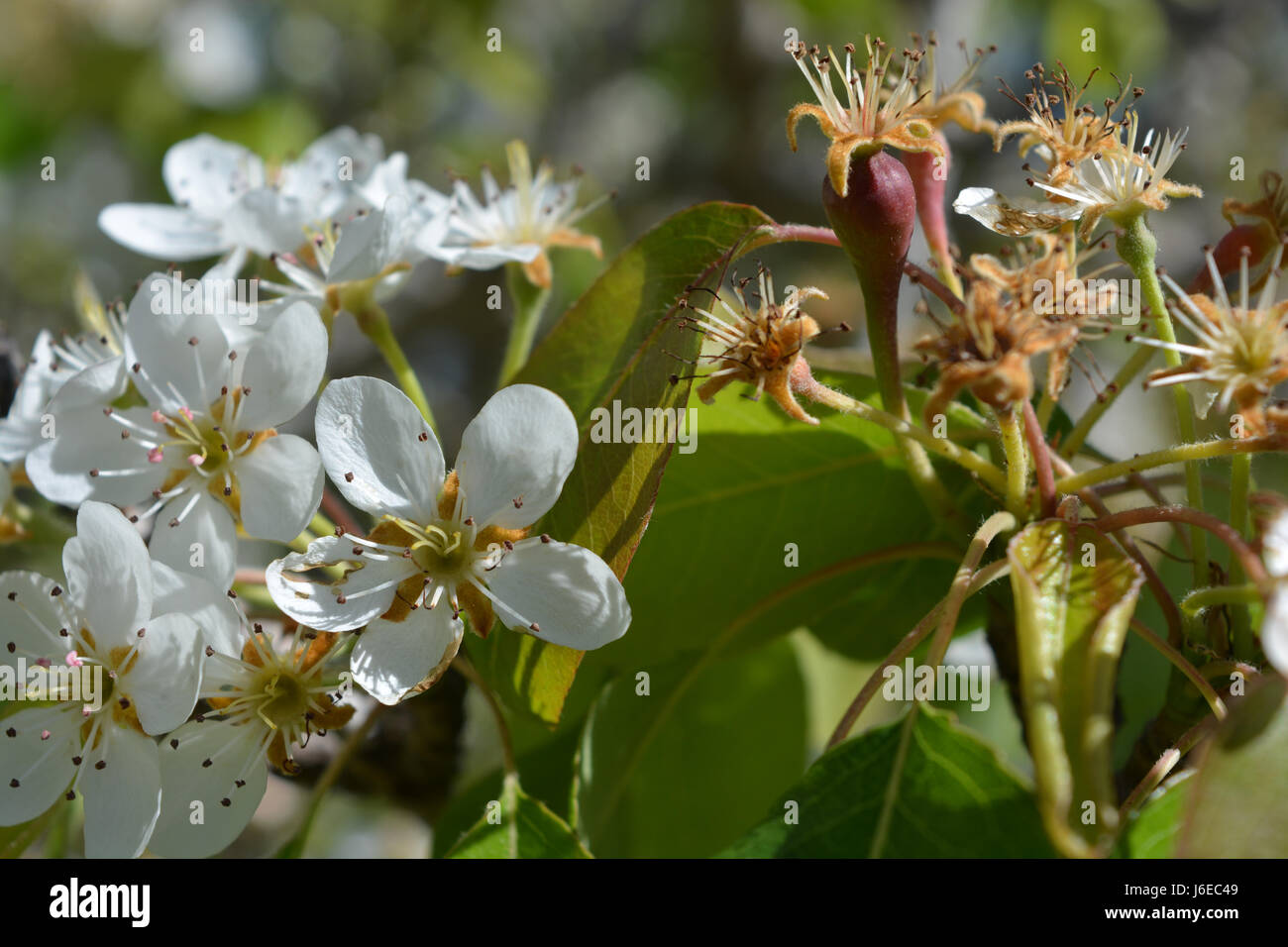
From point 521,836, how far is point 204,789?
0.34 meters

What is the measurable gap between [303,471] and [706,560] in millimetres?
521

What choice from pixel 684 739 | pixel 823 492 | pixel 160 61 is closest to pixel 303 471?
pixel 823 492

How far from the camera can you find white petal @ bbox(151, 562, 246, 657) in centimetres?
116

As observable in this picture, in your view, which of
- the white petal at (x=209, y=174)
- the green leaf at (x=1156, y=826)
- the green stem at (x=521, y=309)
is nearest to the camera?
the green leaf at (x=1156, y=826)

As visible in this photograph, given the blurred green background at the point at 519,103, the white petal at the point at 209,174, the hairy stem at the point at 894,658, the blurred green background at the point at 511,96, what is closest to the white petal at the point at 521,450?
the hairy stem at the point at 894,658

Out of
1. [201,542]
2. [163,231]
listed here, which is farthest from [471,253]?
[163,231]

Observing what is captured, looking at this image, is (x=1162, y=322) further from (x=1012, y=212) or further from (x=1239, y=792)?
(x=1239, y=792)

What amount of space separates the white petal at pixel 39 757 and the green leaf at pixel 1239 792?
1125 millimetres

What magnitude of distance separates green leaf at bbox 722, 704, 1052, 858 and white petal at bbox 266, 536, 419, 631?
442mm

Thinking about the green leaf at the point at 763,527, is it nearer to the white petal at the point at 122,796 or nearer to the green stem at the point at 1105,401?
the green stem at the point at 1105,401

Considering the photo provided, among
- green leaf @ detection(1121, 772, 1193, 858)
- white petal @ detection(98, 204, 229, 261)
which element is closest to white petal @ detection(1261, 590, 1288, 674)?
green leaf @ detection(1121, 772, 1193, 858)

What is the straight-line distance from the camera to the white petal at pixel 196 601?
3.81ft

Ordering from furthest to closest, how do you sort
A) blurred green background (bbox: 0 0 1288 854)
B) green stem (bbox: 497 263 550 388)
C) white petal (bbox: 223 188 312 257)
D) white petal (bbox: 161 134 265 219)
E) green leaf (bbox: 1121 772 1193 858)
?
blurred green background (bbox: 0 0 1288 854) → white petal (bbox: 161 134 265 219) → green stem (bbox: 497 263 550 388) → white petal (bbox: 223 188 312 257) → green leaf (bbox: 1121 772 1193 858)

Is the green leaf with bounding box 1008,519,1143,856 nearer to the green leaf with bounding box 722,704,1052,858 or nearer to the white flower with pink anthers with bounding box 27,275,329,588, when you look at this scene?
the green leaf with bounding box 722,704,1052,858
